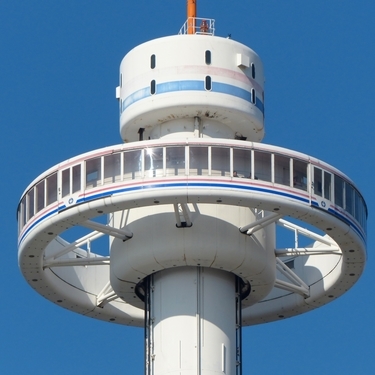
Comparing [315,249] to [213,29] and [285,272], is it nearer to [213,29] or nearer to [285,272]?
[285,272]

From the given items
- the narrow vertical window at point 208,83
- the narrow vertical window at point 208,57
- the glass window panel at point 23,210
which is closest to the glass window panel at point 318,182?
the narrow vertical window at point 208,83

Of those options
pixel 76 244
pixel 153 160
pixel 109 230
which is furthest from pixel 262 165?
pixel 76 244

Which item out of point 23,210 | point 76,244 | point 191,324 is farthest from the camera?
point 76,244

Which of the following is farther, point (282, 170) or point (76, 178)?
point (76, 178)

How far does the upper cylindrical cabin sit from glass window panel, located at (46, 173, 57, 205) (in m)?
6.45

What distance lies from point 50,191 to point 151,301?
6954 millimetres

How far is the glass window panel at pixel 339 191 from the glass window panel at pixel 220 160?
16.6ft

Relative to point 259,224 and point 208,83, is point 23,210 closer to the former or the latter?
point 208,83

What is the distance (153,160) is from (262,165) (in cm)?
448

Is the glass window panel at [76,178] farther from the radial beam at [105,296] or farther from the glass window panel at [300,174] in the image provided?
the radial beam at [105,296]

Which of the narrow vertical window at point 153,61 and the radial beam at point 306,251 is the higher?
the narrow vertical window at point 153,61

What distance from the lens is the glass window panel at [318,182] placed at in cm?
10019

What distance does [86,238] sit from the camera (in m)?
108

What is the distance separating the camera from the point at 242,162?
99.5 metres
